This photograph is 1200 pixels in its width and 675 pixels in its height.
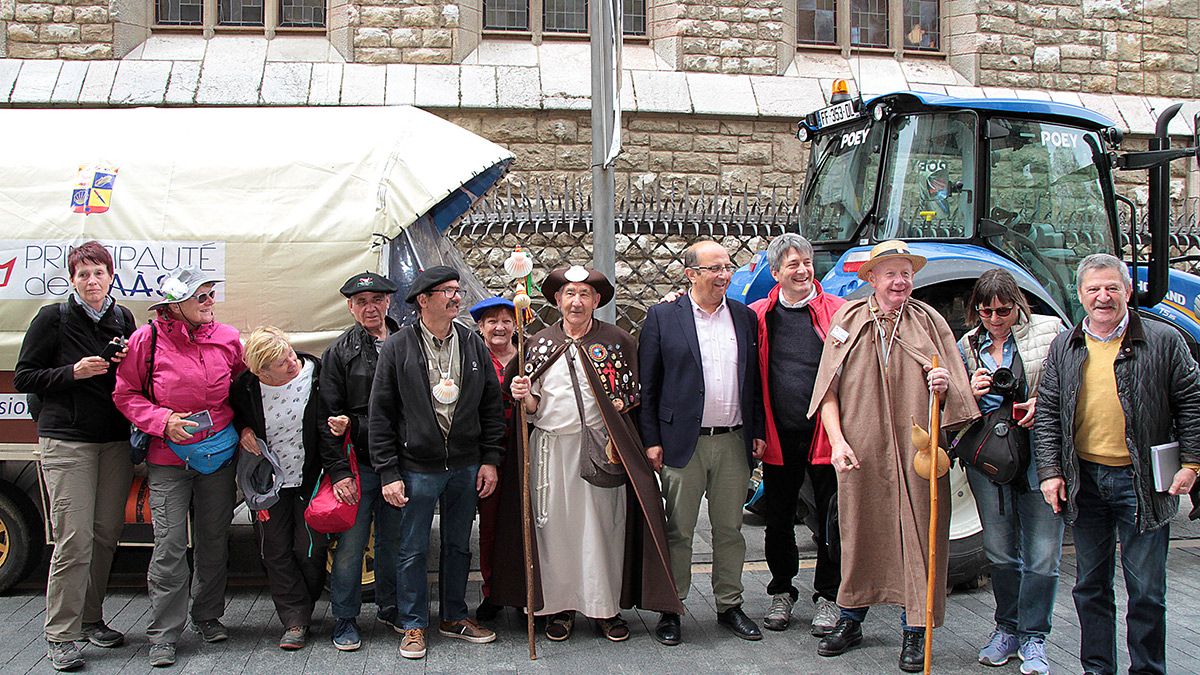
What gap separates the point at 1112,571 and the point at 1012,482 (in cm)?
54

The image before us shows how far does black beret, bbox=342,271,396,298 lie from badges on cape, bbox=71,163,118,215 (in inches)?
59.3

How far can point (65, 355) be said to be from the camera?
4539 millimetres

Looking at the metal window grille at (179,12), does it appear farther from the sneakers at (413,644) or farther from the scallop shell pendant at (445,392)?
the sneakers at (413,644)

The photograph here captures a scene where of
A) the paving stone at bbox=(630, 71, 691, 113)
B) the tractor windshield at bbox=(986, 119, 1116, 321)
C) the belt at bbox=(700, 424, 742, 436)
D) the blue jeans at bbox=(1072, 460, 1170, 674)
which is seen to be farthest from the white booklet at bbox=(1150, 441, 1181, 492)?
the paving stone at bbox=(630, 71, 691, 113)

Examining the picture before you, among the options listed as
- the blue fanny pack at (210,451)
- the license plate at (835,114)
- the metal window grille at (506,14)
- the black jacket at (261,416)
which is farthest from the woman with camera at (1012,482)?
the metal window grille at (506,14)

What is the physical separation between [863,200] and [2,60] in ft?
35.1

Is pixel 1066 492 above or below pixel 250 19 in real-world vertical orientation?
below

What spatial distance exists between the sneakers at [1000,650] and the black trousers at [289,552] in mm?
3200

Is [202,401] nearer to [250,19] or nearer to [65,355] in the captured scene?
[65,355]

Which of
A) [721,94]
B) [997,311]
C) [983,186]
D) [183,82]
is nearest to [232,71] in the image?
[183,82]

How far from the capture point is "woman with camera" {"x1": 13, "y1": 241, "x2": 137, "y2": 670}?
14.6ft

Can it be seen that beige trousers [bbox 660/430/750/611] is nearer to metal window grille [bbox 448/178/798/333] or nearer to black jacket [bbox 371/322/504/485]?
black jacket [bbox 371/322/504/485]

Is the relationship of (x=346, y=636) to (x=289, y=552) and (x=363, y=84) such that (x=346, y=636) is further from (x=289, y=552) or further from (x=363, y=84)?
(x=363, y=84)

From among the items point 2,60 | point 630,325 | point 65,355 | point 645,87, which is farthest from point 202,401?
point 2,60
